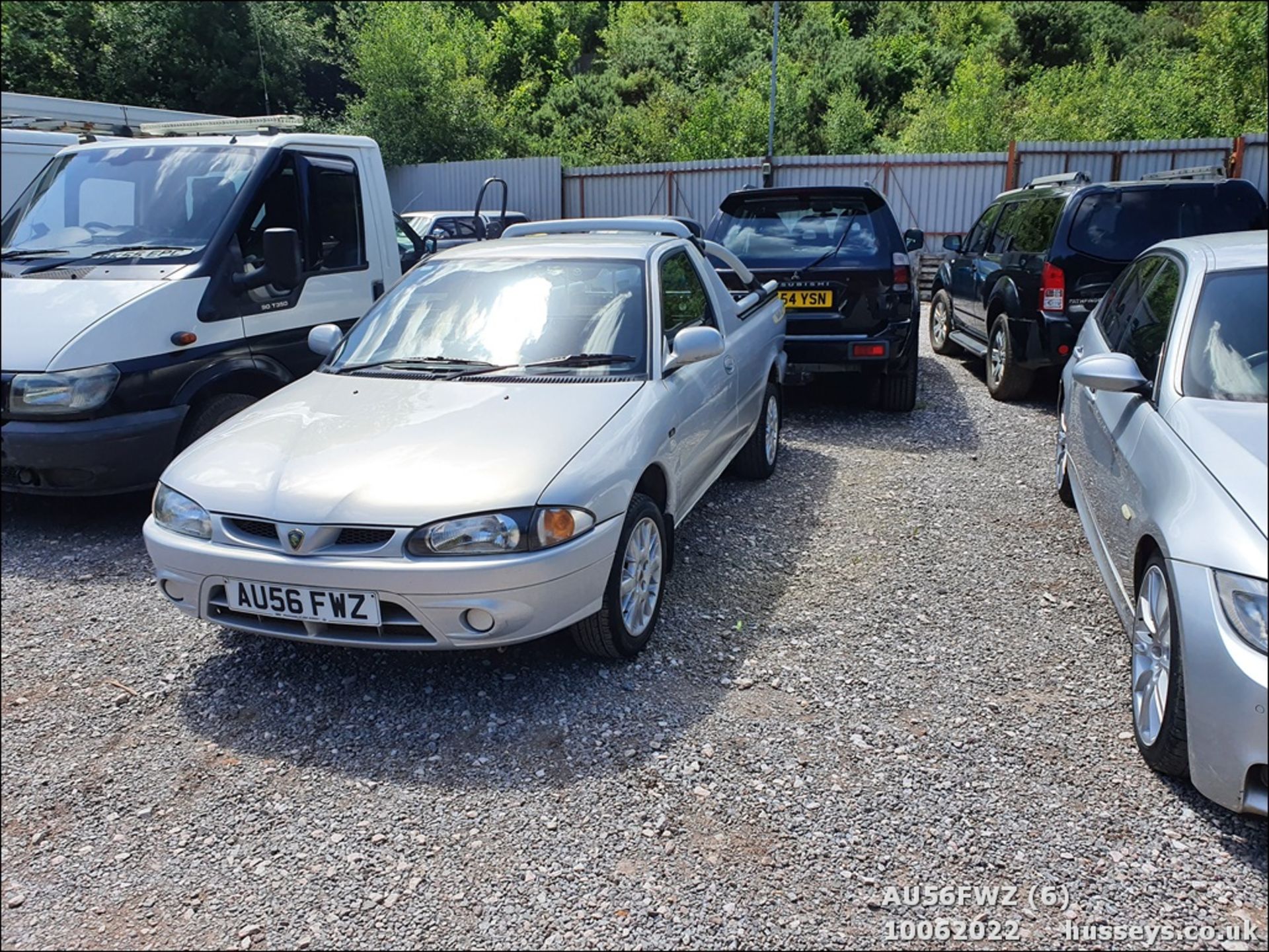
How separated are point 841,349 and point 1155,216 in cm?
250

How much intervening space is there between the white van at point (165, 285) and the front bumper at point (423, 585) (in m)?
1.73

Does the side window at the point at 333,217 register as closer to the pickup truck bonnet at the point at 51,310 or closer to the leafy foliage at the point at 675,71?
the pickup truck bonnet at the point at 51,310

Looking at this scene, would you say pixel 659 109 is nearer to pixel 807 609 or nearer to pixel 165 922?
pixel 807 609

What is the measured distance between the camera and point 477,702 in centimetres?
337

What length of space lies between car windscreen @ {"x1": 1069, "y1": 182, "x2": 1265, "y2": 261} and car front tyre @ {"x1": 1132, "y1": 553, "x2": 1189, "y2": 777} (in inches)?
187

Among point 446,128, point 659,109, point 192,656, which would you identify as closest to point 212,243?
point 192,656

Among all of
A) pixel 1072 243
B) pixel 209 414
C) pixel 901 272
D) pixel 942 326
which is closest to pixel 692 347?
pixel 209 414

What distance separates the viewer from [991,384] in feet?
27.2

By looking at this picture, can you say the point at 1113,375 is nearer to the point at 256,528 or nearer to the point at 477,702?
the point at 477,702

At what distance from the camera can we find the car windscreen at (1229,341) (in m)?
2.21

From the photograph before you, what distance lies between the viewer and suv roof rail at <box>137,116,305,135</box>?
6.14 metres

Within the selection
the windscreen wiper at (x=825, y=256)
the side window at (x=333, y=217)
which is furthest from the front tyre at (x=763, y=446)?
the side window at (x=333, y=217)

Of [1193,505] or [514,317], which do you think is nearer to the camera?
[1193,505]

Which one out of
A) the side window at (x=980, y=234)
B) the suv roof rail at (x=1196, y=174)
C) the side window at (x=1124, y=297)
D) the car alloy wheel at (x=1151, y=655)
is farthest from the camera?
the side window at (x=980, y=234)
